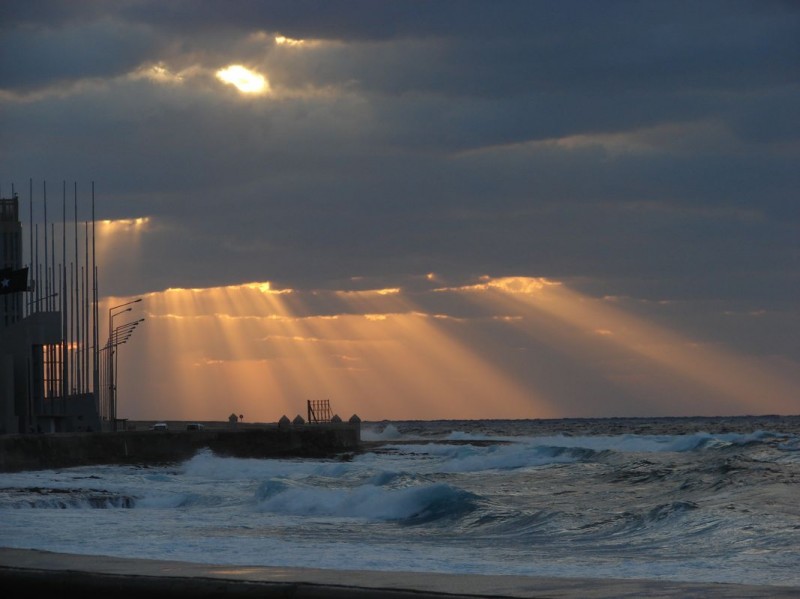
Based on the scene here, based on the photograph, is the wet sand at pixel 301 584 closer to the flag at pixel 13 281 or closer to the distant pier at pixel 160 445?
the distant pier at pixel 160 445

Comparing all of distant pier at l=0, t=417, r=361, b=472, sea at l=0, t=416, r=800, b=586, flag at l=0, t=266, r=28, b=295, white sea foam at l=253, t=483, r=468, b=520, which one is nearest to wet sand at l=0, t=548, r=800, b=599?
sea at l=0, t=416, r=800, b=586

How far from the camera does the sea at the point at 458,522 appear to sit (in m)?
15.3

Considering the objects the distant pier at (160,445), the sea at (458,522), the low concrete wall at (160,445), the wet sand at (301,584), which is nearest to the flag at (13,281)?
the distant pier at (160,445)

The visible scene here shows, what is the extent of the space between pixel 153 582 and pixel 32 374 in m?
57.7

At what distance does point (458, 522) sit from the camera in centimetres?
2381

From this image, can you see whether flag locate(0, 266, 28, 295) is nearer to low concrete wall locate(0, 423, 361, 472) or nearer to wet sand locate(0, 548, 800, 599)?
low concrete wall locate(0, 423, 361, 472)

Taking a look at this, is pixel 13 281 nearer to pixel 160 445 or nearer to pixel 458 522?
pixel 160 445

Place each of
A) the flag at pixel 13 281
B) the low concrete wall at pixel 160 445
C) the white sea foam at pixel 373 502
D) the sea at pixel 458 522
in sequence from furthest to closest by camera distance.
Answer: the flag at pixel 13 281 → the low concrete wall at pixel 160 445 → the white sea foam at pixel 373 502 → the sea at pixel 458 522

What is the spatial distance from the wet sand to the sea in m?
5.16

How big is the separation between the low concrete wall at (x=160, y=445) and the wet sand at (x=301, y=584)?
122 feet

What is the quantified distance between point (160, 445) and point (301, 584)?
49.8m

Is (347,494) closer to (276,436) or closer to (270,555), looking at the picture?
(270,555)

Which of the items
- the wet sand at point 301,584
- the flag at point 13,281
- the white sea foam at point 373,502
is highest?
the flag at point 13,281

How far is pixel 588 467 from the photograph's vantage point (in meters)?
43.2
